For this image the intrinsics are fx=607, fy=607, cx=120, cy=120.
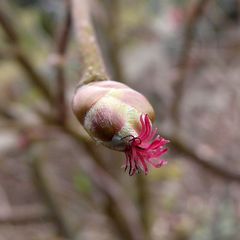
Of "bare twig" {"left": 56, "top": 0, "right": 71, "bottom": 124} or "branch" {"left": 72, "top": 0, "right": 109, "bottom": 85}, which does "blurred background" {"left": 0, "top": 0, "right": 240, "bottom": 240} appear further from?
"branch" {"left": 72, "top": 0, "right": 109, "bottom": 85}

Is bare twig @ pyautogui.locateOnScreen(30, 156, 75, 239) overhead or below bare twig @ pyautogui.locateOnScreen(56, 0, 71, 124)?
below

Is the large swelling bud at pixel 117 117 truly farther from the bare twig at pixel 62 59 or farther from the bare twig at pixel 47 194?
the bare twig at pixel 47 194

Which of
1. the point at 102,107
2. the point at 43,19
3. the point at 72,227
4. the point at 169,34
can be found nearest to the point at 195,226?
the point at 72,227

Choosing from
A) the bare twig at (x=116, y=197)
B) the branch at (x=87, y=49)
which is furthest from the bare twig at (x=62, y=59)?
the bare twig at (x=116, y=197)

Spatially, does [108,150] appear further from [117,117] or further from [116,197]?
[117,117]

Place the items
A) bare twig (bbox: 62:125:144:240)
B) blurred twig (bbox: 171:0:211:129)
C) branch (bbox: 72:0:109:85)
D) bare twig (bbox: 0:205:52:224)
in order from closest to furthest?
branch (bbox: 72:0:109:85) → blurred twig (bbox: 171:0:211:129) → bare twig (bbox: 0:205:52:224) → bare twig (bbox: 62:125:144:240)

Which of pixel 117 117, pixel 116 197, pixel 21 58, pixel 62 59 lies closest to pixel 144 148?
pixel 117 117

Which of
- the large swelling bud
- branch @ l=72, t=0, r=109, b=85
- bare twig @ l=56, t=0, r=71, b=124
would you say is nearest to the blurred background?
bare twig @ l=56, t=0, r=71, b=124
